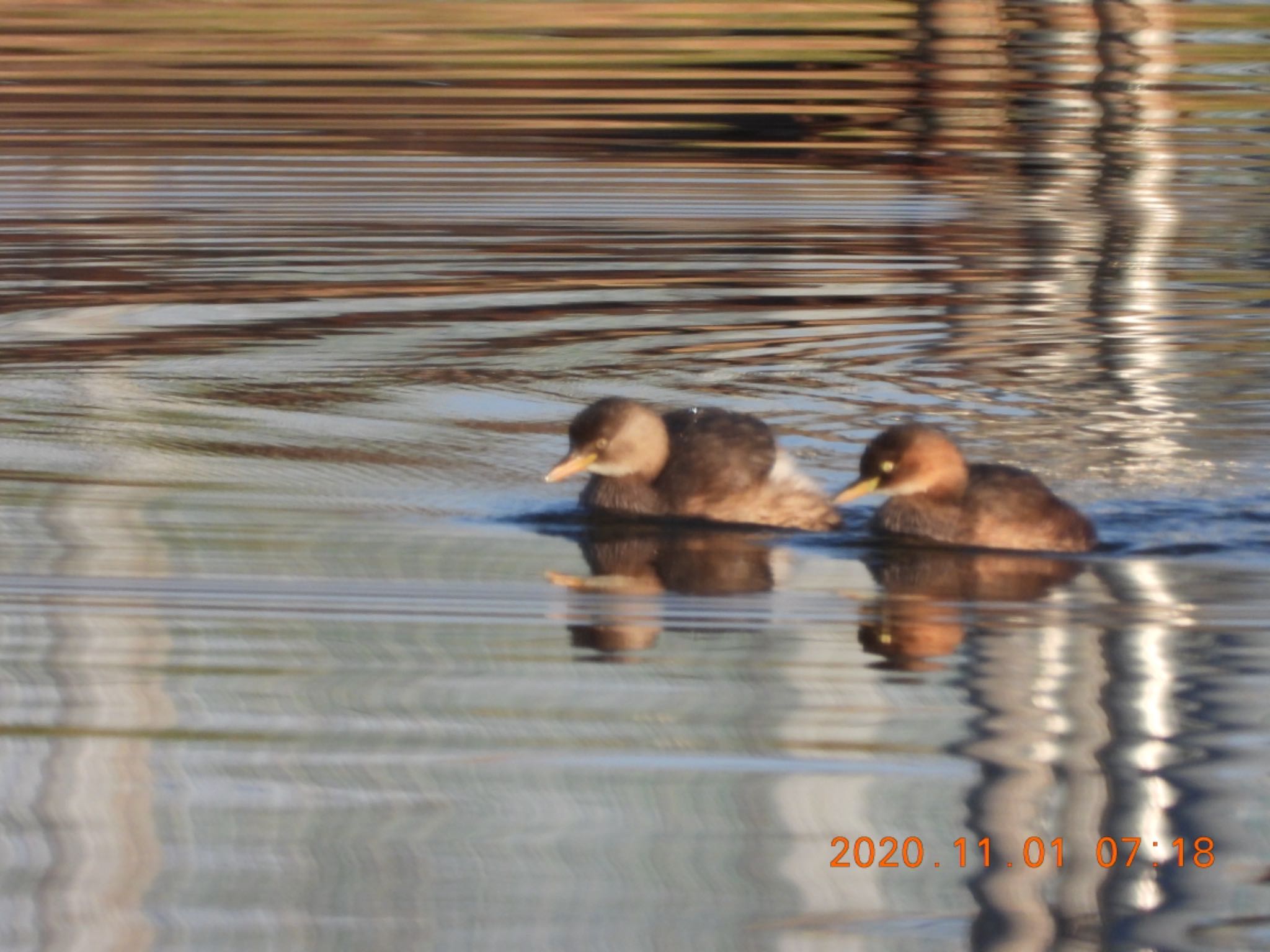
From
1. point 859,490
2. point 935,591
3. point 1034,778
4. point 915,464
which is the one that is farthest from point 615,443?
point 1034,778

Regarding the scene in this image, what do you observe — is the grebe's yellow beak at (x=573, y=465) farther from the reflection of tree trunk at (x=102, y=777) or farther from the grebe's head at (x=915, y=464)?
the reflection of tree trunk at (x=102, y=777)

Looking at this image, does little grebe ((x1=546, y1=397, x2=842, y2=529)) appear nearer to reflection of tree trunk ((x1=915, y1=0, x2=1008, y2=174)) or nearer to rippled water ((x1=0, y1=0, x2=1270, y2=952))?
rippled water ((x1=0, y1=0, x2=1270, y2=952))

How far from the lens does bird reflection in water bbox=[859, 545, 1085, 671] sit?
5.33 m

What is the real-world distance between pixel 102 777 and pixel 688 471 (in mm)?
2694

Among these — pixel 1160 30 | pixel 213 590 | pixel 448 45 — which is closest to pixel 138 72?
pixel 448 45

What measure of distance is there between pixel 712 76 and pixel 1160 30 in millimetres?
4539

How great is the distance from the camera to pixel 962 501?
6.46 meters

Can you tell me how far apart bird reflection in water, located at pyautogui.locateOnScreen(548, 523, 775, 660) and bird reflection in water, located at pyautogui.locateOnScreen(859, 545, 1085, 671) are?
0.32 meters

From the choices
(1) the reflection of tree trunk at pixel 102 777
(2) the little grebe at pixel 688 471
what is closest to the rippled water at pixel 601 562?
(1) the reflection of tree trunk at pixel 102 777

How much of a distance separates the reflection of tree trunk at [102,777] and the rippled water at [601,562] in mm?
12


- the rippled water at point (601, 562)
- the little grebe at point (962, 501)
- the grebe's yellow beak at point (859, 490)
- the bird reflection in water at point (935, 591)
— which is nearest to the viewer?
the rippled water at point (601, 562)

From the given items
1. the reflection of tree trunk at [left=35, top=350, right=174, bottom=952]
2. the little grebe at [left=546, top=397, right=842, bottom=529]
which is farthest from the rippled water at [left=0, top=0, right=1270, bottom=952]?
the little grebe at [left=546, top=397, right=842, bottom=529]
